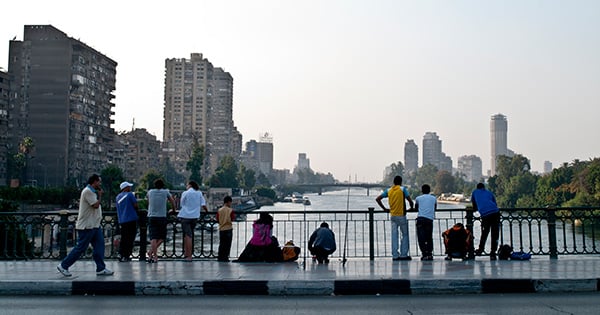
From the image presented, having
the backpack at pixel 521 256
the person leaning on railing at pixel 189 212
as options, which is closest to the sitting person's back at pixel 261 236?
the person leaning on railing at pixel 189 212

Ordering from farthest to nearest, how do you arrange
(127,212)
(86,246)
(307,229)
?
1. (307,229)
2. (127,212)
3. (86,246)

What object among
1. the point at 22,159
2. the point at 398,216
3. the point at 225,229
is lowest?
the point at 225,229

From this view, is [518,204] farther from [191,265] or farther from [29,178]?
[191,265]

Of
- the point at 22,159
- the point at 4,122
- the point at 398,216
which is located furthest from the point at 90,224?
the point at 4,122

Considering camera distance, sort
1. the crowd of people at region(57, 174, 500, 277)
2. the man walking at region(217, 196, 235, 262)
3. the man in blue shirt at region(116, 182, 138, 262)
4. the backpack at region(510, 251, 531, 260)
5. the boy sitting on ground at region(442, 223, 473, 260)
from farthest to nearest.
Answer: the man walking at region(217, 196, 235, 262) < the boy sitting on ground at region(442, 223, 473, 260) < the backpack at region(510, 251, 531, 260) < the crowd of people at region(57, 174, 500, 277) < the man in blue shirt at region(116, 182, 138, 262)

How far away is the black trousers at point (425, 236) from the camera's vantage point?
14055 mm

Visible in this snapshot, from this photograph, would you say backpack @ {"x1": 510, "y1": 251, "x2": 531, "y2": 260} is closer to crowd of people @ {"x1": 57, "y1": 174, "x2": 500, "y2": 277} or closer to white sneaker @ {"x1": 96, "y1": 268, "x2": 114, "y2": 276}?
crowd of people @ {"x1": 57, "y1": 174, "x2": 500, "y2": 277}

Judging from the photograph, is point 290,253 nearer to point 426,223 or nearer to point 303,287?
point 426,223

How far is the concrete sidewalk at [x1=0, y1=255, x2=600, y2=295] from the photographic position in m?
10.0

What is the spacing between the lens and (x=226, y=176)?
14900 cm

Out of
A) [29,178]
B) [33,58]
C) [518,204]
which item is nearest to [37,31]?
[33,58]

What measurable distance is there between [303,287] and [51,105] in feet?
320

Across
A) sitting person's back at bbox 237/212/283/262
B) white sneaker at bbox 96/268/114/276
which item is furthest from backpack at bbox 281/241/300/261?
white sneaker at bbox 96/268/114/276

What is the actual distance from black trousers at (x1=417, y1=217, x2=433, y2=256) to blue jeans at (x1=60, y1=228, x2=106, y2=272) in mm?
7213
